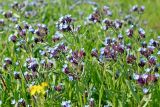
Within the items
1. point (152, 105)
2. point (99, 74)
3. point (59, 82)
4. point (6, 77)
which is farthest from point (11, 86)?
point (152, 105)

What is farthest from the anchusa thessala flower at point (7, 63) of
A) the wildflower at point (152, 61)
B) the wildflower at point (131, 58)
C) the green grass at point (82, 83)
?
the wildflower at point (152, 61)

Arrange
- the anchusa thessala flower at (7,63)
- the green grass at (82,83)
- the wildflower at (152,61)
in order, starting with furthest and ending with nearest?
the anchusa thessala flower at (7,63) < the wildflower at (152,61) < the green grass at (82,83)

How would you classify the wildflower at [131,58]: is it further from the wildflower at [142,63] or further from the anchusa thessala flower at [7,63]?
the anchusa thessala flower at [7,63]

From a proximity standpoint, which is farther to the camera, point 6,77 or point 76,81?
point 6,77

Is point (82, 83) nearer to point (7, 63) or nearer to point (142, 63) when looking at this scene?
point (142, 63)

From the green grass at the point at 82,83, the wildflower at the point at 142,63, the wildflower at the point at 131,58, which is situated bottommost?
the green grass at the point at 82,83

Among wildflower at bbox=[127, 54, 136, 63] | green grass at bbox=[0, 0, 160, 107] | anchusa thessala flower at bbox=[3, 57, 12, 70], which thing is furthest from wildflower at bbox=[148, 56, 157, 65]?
anchusa thessala flower at bbox=[3, 57, 12, 70]

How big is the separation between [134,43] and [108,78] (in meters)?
0.97

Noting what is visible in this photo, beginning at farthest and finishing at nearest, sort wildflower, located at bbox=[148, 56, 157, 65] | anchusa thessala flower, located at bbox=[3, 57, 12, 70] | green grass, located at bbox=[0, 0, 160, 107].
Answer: anchusa thessala flower, located at bbox=[3, 57, 12, 70], wildflower, located at bbox=[148, 56, 157, 65], green grass, located at bbox=[0, 0, 160, 107]

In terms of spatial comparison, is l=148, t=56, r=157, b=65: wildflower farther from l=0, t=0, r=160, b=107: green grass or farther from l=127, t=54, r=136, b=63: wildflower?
l=127, t=54, r=136, b=63: wildflower

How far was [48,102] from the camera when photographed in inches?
140

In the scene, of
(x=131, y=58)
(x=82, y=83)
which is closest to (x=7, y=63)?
(x=82, y=83)

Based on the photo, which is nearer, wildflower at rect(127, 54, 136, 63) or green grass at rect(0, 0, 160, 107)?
green grass at rect(0, 0, 160, 107)

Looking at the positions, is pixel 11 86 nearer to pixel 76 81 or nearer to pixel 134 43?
pixel 76 81
